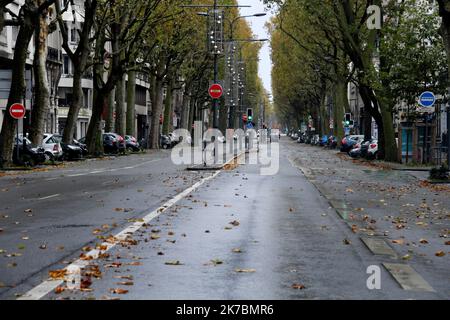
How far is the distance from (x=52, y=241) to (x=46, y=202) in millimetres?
7014

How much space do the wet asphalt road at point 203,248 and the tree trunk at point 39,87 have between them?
19322mm

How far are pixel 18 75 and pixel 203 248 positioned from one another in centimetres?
2585

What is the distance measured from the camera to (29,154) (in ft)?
130

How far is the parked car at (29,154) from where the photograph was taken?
126ft

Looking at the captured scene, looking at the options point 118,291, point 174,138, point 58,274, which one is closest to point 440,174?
point 58,274

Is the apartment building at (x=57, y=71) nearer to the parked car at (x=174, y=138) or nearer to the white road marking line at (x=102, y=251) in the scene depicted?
the parked car at (x=174, y=138)

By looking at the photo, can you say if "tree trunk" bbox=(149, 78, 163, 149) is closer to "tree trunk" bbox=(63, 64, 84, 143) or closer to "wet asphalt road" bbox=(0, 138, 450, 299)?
"tree trunk" bbox=(63, 64, 84, 143)

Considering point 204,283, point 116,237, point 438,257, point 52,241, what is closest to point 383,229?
point 438,257

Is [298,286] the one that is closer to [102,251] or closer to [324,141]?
A: [102,251]

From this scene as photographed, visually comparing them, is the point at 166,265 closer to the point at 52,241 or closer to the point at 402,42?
the point at 52,241

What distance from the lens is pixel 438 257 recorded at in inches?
434

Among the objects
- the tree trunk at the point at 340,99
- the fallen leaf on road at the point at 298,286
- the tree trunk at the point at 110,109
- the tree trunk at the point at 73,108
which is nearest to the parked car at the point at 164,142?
the tree trunk at the point at 340,99

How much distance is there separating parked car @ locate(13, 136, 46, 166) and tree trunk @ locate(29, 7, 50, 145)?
482 mm

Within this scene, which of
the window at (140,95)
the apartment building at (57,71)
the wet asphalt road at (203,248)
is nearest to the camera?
the wet asphalt road at (203,248)
